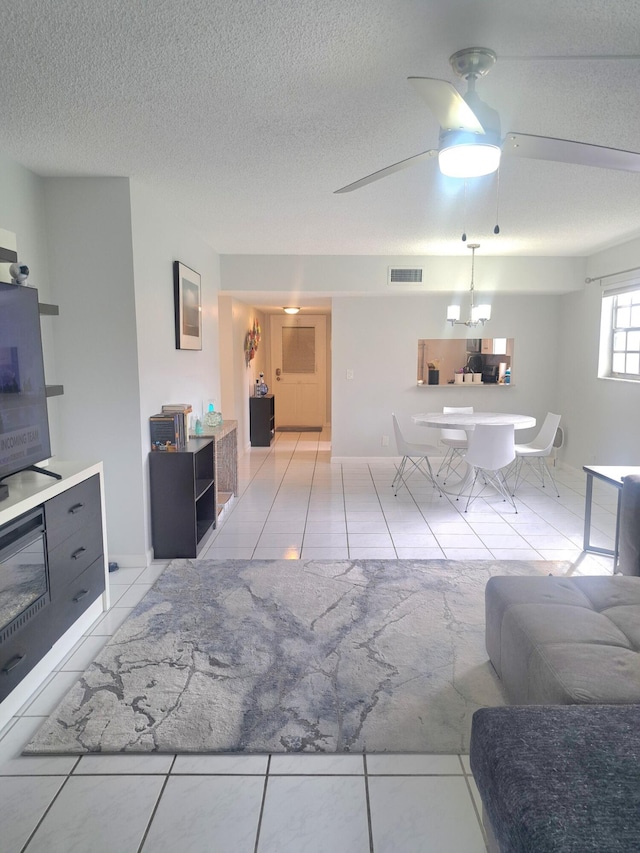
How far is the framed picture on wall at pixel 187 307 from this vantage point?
13.2ft

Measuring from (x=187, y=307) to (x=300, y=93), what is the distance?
239 centimetres

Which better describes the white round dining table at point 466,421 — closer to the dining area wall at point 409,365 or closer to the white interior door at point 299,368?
the dining area wall at point 409,365

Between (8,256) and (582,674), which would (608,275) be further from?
(8,256)

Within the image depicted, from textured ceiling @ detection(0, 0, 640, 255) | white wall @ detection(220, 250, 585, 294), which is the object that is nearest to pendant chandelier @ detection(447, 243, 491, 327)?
white wall @ detection(220, 250, 585, 294)

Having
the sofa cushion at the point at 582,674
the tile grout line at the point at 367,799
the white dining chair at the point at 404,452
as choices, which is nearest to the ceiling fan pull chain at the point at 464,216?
the white dining chair at the point at 404,452

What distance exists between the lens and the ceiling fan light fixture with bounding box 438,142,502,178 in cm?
180

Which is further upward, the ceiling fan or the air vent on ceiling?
the air vent on ceiling

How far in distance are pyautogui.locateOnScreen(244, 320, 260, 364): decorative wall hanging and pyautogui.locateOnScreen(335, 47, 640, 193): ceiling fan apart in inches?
221

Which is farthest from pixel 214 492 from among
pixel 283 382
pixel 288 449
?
pixel 283 382

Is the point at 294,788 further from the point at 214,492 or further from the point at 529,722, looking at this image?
the point at 214,492

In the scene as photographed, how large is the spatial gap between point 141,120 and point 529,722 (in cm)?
262

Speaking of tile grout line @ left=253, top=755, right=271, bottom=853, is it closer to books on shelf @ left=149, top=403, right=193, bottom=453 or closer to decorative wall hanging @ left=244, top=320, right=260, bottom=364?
books on shelf @ left=149, top=403, right=193, bottom=453

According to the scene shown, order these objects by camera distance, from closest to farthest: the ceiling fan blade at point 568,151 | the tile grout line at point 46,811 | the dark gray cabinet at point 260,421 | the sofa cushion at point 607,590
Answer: the tile grout line at point 46,811 < the ceiling fan blade at point 568,151 < the sofa cushion at point 607,590 < the dark gray cabinet at point 260,421

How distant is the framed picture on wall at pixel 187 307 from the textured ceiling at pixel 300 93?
538mm
